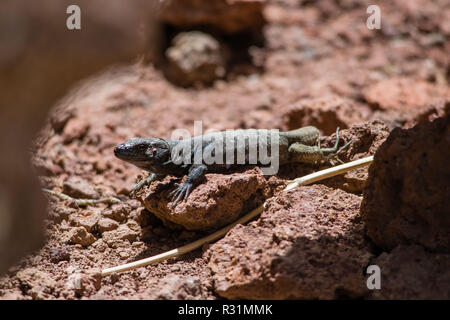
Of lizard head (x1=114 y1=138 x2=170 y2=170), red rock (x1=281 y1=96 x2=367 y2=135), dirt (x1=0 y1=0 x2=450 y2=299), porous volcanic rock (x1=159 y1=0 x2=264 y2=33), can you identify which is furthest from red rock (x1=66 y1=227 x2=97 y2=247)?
porous volcanic rock (x1=159 y1=0 x2=264 y2=33)

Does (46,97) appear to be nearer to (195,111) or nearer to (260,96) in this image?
(195,111)

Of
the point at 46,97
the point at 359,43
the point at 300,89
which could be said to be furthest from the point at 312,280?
the point at 359,43

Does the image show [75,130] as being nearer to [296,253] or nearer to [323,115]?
[323,115]

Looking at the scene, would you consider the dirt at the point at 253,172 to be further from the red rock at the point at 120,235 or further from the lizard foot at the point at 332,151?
the lizard foot at the point at 332,151

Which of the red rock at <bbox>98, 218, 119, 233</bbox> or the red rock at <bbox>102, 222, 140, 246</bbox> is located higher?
the red rock at <bbox>98, 218, 119, 233</bbox>
